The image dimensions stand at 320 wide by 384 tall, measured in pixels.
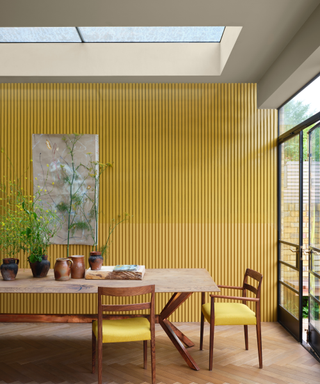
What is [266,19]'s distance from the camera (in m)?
3.20

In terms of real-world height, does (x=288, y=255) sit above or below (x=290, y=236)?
below

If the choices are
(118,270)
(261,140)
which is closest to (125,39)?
(261,140)

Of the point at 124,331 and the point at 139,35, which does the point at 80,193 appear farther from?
the point at 124,331

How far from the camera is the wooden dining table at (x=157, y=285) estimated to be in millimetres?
3137

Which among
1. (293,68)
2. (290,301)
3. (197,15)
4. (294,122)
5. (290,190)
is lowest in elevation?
(290,301)

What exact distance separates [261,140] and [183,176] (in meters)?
1.19

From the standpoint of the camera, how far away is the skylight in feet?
13.9

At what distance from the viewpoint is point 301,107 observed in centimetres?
409

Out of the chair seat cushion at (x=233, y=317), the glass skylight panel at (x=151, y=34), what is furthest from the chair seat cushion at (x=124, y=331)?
the glass skylight panel at (x=151, y=34)

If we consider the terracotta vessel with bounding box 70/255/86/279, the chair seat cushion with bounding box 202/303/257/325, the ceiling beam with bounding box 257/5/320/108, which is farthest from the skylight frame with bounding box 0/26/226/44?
the chair seat cushion with bounding box 202/303/257/325

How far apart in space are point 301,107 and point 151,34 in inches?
79.2

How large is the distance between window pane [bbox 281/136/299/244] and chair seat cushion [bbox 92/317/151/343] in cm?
223

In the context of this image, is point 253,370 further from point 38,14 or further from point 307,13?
point 38,14

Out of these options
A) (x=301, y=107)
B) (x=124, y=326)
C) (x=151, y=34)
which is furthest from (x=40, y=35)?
(x=124, y=326)
